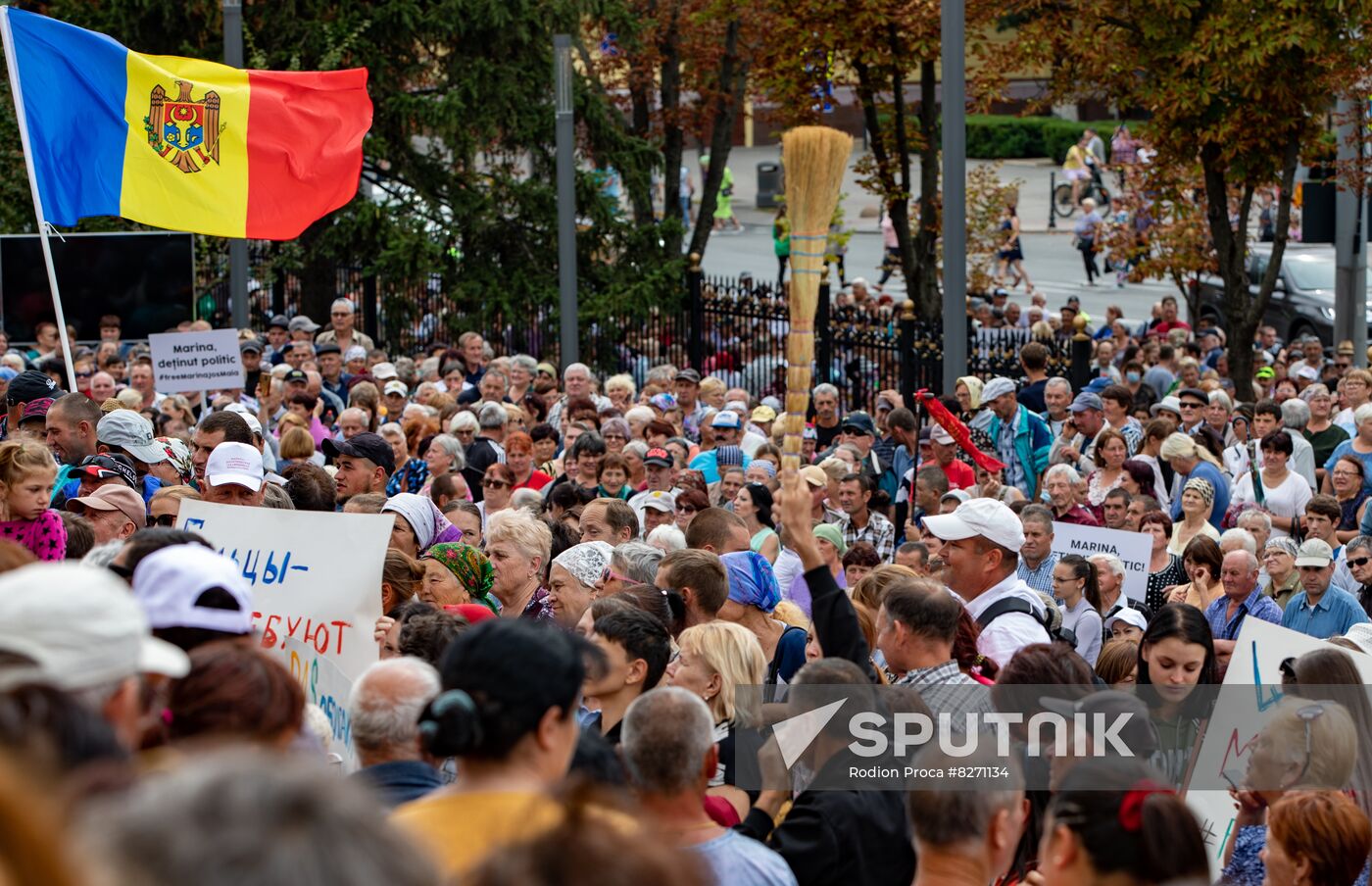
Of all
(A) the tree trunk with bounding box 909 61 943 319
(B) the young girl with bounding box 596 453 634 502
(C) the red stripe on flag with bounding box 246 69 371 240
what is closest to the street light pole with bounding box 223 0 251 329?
(C) the red stripe on flag with bounding box 246 69 371 240

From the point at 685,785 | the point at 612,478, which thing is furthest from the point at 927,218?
the point at 685,785

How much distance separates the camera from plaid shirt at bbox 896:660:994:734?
231 inches

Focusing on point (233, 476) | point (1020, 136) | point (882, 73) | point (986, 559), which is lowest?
point (986, 559)

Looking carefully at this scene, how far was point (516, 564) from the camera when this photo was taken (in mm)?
7918

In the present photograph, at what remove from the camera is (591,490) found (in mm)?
11977

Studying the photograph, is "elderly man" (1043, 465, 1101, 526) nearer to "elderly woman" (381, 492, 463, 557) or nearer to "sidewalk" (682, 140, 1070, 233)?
"elderly woman" (381, 492, 463, 557)

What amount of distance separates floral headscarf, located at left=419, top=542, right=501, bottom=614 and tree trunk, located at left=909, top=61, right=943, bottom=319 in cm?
1507

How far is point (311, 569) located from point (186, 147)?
5.60 meters

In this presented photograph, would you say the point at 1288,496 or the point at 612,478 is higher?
the point at 612,478

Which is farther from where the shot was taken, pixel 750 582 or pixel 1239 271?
pixel 1239 271

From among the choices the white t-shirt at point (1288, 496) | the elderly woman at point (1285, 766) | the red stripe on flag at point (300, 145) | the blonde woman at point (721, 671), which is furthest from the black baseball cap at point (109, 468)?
the white t-shirt at point (1288, 496)

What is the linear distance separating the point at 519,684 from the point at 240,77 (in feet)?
31.4

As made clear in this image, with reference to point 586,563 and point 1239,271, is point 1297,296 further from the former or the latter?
point 586,563

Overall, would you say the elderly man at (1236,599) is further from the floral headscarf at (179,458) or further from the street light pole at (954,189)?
the street light pole at (954,189)
